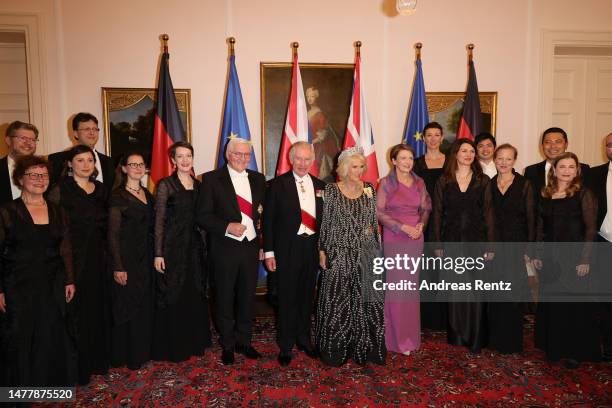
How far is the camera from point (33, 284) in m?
2.62

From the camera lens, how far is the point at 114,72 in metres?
4.76

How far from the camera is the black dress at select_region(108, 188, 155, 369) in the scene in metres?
3.03

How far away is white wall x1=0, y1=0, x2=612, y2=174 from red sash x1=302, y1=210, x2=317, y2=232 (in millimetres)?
2148

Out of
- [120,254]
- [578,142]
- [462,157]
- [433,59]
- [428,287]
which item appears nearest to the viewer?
[120,254]

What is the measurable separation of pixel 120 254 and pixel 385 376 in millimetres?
2150

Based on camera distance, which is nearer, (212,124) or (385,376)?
(385,376)

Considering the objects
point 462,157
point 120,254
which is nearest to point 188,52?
point 120,254

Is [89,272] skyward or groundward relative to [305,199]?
groundward

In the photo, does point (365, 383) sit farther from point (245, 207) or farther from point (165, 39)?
point (165, 39)

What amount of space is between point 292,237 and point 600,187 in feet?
8.73

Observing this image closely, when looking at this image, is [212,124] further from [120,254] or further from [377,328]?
[377,328]

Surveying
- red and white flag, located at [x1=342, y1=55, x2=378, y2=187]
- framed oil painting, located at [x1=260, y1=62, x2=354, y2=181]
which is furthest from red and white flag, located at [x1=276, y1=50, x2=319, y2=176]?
red and white flag, located at [x1=342, y1=55, x2=378, y2=187]

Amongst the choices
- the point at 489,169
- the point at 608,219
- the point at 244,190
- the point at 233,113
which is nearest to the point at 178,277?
the point at 244,190

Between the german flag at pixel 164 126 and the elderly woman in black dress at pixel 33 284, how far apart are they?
1.83 meters
